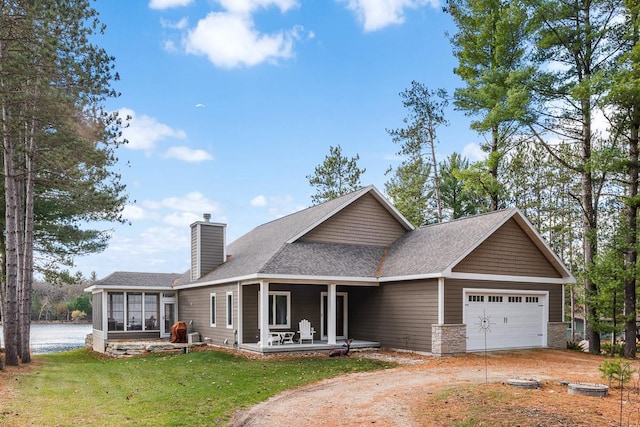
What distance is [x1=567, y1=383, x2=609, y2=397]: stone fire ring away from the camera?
30.0 ft

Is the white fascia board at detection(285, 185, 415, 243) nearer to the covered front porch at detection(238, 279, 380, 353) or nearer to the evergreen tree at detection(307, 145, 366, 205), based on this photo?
the covered front porch at detection(238, 279, 380, 353)

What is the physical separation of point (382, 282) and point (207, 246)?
8.12 meters

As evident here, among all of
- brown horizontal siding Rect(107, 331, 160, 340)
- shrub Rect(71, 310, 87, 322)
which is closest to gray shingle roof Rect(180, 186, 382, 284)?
brown horizontal siding Rect(107, 331, 160, 340)

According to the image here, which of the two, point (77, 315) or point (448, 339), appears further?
point (77, 315)

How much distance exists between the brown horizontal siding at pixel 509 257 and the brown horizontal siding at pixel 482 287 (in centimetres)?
36

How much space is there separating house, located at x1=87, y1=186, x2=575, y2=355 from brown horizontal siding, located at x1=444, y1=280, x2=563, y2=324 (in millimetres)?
34

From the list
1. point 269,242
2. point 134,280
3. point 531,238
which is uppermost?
point 531,238

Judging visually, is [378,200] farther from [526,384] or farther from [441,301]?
[526,384]

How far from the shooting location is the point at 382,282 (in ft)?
59.9

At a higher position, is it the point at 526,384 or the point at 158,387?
the point at 526,384

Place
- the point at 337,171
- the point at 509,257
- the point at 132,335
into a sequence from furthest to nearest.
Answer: the point at 337,171 < the point at 132,335 < the point at 509,257

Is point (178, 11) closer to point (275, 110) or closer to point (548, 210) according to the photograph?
point (275, 110)

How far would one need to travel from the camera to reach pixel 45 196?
21859mm

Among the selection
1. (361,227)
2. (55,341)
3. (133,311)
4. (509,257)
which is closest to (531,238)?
(509,257)
